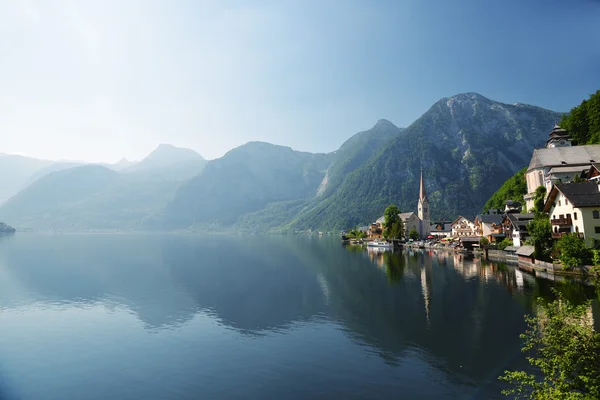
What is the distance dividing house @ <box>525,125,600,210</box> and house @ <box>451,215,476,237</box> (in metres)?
27.5

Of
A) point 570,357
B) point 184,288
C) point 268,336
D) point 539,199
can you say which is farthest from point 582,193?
point 184,288

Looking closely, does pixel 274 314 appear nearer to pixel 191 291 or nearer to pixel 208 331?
pixel 208 331

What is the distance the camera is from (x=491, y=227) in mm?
120250

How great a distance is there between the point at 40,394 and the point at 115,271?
6686 cm

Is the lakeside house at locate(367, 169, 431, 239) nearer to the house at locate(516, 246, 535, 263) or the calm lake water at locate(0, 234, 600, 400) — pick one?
the house at locate(516, 246, 535, 263)

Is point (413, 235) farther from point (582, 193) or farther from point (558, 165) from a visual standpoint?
point (582, 193)

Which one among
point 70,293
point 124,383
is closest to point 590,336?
point 124,383

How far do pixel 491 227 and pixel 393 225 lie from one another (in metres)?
47.0

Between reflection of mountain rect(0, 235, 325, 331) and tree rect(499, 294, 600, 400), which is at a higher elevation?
tree rect(499, 294, 600, 400)

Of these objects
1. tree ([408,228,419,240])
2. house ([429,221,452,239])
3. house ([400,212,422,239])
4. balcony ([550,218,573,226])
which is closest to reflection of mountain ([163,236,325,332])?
balcony ([550,218,573,226])

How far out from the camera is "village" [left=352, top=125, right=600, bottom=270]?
61.0 metres

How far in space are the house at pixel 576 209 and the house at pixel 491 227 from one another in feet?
141

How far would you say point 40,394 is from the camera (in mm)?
23500

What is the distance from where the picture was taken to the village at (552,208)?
61031 millimetres
